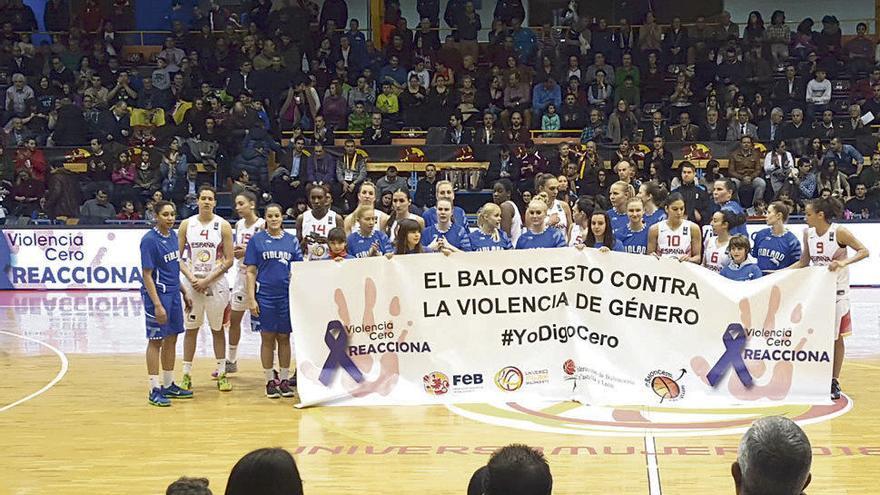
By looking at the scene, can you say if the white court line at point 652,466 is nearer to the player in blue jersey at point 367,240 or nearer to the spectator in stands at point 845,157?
the player in blue jersey at point 367,240

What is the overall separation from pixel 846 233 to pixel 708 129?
10.8 meters

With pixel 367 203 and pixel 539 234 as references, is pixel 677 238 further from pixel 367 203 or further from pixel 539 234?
pixel 367 203

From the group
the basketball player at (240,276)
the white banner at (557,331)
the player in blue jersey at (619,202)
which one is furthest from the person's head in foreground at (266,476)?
the player in blue jersey at (619,202)

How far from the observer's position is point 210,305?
1145 cm

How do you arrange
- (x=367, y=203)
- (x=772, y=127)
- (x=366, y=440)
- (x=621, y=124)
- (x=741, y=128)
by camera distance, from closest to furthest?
(x=366, y=440)
(x=367, y=203)
(x=741, y=128)
(x=772, y=127)
(x=621, y=124)

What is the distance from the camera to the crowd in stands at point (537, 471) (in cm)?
336

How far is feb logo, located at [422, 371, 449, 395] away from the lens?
10.5m

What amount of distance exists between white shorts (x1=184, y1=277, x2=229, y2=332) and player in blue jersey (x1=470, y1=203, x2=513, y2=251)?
2.49 m

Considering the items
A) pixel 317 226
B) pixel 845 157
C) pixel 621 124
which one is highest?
pixel 621 124

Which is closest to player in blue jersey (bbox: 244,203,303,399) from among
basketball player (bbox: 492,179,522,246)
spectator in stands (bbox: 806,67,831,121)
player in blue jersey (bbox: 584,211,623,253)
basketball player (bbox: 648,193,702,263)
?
player in blue jersey (bbox: 584,211,623,253)

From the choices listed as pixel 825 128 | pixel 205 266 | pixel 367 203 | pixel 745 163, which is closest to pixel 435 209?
pixel 367 203

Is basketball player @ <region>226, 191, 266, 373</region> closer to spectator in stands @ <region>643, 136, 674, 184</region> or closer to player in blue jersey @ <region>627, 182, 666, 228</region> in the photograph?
player in blue jersey @ <region>627, 182, 666, 228</region>

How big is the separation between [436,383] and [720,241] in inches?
118

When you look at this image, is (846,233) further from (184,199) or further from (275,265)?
(184,199)
